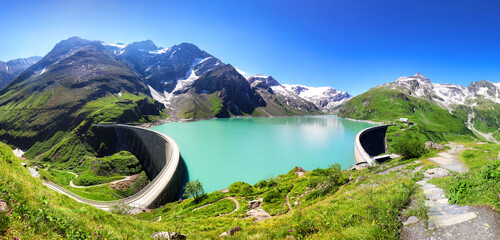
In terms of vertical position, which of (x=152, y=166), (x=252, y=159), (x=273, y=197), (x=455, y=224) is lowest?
(x=152, y=166)

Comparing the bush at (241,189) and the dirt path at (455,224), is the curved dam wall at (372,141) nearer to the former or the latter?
the bush at (241,189)

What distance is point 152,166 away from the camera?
7094 centimetres

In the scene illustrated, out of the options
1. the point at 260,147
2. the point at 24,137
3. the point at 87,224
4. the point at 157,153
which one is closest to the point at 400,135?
the point at 260,147

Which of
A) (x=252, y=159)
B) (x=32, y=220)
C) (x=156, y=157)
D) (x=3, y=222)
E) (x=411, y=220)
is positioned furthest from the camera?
(x=156, y=157)

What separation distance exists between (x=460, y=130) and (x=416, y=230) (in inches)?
10580

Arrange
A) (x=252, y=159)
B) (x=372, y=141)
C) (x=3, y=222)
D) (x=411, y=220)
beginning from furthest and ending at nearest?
1. (x=372, y=141)
2. (x=252, y=159)
3. (x=411, y=220)
4. (x=3, y=222)

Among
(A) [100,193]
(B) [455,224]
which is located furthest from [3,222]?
(A) [100,193]

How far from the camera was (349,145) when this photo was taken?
9375 centimetres

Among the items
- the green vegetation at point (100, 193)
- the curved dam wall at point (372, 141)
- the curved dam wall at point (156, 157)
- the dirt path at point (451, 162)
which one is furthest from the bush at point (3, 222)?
the curved dam wall at point (372, 141)

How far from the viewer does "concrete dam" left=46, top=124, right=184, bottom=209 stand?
112 ft

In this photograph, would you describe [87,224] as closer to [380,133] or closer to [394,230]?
[394,230]

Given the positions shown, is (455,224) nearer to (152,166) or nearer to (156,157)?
(156,157)

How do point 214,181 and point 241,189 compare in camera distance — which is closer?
point 241,189

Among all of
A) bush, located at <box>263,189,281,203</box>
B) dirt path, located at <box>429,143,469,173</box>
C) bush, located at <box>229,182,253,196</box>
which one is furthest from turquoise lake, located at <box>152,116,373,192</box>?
dirt path, located at <box>429,143,469,173</box>
